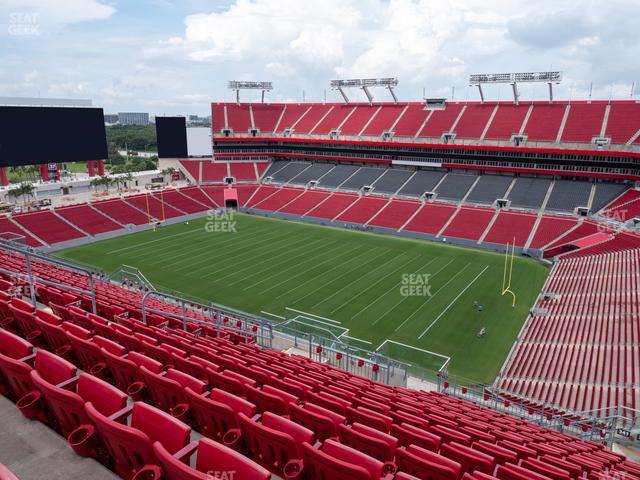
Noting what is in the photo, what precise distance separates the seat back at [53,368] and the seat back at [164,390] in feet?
2.64

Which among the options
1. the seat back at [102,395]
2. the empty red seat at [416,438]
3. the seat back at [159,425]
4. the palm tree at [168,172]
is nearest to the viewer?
the seat back at [159,425]

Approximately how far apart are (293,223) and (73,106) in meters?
30.7

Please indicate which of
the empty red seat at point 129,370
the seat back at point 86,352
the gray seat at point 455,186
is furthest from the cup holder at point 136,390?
the gray seat at point 455,186

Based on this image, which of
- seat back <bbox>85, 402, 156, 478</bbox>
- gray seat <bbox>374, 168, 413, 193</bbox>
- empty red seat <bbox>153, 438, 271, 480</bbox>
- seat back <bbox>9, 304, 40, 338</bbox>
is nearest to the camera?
empty red seat <bbox>153, 438, 271, 480</bbox>

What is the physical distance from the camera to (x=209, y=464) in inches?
148

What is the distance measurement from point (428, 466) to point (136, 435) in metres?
3.06

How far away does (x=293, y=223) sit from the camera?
4944 cm

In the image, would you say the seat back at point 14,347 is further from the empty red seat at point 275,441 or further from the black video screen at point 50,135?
the black video screen at point 50,135

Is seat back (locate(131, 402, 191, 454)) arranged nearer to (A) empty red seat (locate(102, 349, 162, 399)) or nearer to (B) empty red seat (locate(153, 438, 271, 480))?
(B) empty red seat (locate(153, 438, 271, 480))

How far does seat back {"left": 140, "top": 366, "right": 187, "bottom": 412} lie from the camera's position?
531cm

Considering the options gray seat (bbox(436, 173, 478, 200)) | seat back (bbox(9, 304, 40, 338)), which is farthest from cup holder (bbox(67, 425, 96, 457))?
gray seat (bbox(436, 173, 478, 200))

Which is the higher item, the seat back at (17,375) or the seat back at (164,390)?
the seat back at (17,375)

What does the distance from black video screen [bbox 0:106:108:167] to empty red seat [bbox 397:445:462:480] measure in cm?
5334

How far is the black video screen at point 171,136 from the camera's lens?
6378 cm
